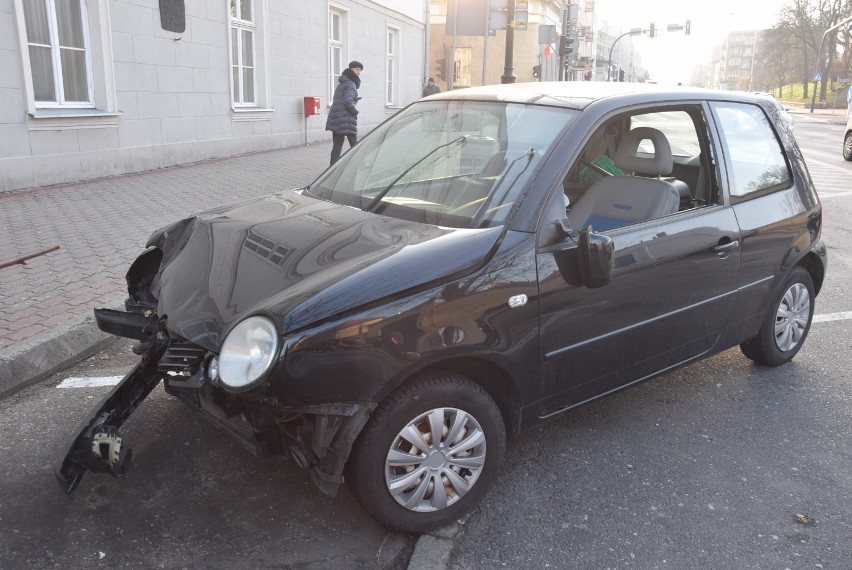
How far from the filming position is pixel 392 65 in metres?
23.7

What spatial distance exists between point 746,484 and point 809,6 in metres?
68.3

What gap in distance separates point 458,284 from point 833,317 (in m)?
4.28

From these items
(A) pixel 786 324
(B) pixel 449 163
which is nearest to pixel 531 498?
(B) pixel 449 163

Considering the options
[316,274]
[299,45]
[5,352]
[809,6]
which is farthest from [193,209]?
[809,6]

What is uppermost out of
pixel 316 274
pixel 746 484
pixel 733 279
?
pixel 316 274

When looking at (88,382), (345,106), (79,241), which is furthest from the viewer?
(345,106)

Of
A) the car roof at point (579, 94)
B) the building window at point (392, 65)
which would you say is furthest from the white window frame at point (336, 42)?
the car roof at point (579, 94)

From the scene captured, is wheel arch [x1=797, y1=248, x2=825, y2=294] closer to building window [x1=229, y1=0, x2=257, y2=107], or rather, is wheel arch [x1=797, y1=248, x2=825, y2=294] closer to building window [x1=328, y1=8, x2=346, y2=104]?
building window [x1=229, y1=0, x2=257, y2=107]

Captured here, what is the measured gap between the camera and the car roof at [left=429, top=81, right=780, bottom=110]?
354 centimetres

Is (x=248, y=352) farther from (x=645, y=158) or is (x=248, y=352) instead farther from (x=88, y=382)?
(x=645, y=158)

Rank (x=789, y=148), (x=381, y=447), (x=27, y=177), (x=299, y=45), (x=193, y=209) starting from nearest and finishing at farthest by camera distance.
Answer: (x=381, y=447)
(x=789, y=148)
(x=193, y=209)
(x=27, y=177)
(x=299, y=45)

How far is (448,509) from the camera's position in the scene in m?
2.88

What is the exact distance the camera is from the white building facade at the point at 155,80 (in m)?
9.20

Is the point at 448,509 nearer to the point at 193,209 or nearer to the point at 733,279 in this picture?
the point at 733,279
